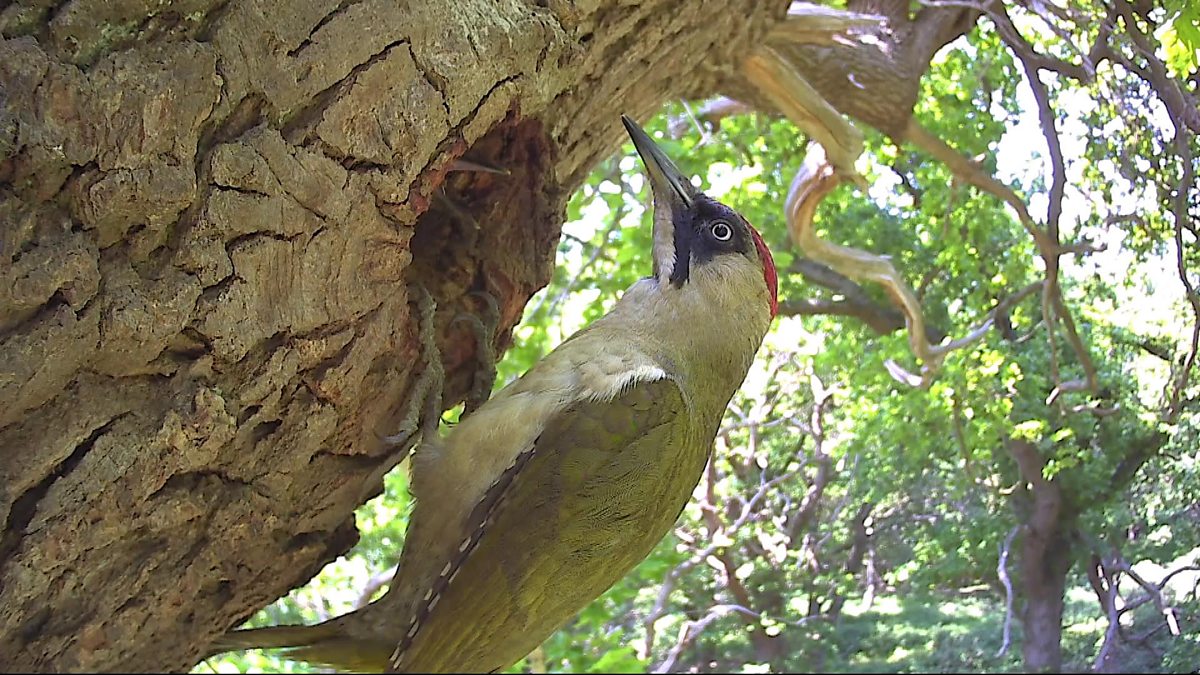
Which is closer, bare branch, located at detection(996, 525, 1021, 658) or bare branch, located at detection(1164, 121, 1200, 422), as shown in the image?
bare branch, located at detection(1164, 121, 1200, 422)

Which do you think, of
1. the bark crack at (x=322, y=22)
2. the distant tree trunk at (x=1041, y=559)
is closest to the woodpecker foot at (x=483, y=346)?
the bark crack at (x=322, y=22)

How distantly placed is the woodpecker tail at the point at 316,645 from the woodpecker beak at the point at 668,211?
93 centimetres

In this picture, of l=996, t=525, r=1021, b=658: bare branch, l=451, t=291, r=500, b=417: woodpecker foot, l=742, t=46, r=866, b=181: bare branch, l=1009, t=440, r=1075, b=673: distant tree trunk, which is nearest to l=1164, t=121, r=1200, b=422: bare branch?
l=1009, t=440, r=1075, b=673: distant tree trunk

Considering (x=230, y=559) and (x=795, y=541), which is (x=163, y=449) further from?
(x=795, y=541)

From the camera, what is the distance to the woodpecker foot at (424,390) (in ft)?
5.22

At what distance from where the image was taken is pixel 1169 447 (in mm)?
1355

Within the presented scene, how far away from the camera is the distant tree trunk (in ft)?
6.24

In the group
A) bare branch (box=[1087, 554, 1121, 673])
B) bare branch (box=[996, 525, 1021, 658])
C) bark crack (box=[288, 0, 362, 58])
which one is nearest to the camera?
bark crack (box=[288, 0, 362, 58])

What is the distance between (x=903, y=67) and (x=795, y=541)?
156 cm

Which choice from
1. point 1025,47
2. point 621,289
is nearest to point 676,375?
point 1025,47

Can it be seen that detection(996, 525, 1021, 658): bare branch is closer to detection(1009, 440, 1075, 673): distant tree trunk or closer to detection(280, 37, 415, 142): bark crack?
detection(1009, 440, 1075, 673): distant tree trunk

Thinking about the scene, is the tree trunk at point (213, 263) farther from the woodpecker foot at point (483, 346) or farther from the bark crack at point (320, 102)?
the woodpecker foot at point (483, 346)

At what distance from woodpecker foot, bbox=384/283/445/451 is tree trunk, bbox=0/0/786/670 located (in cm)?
2

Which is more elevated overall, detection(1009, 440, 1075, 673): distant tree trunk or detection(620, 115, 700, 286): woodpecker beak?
detection(620, 115, 700, 286): woodpecker beak
